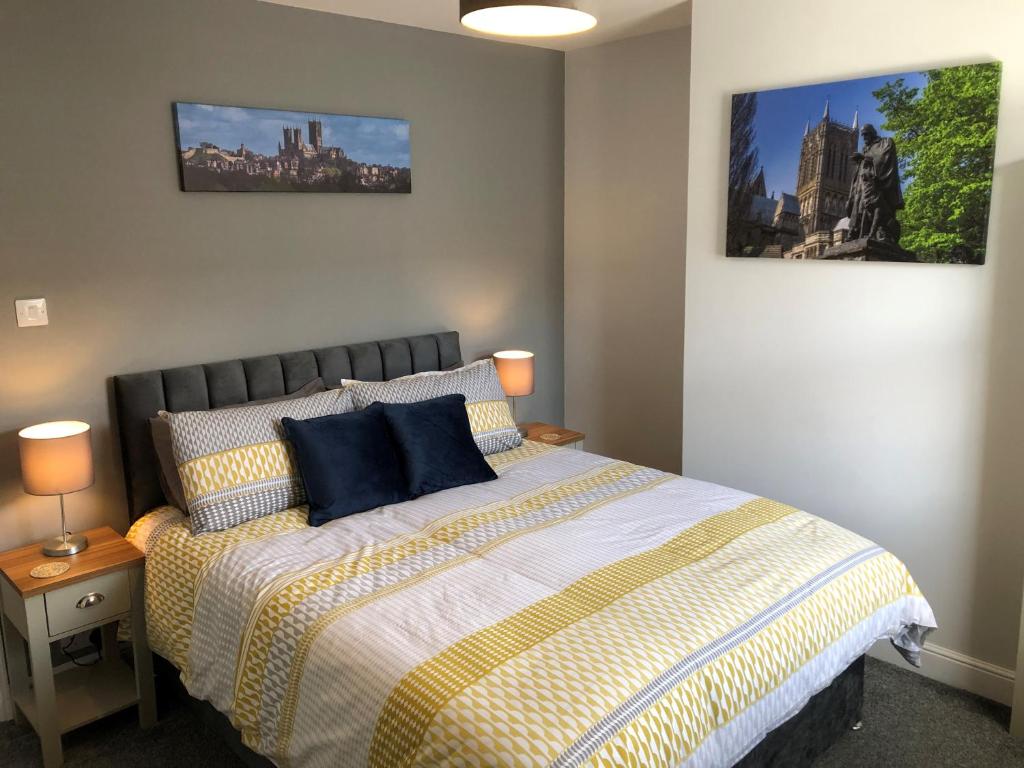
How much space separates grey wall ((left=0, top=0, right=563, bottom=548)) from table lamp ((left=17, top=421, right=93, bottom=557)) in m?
0.25

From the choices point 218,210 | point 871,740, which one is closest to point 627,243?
point 218,210

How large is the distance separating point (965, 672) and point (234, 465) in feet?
8.97

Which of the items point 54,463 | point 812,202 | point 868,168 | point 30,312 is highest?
point 868,168

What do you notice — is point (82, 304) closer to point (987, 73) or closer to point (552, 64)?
point (552, 64)

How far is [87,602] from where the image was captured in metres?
2.67

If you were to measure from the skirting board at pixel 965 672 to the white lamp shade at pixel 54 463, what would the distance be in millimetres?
3033

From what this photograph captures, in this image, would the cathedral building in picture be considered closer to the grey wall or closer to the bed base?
the grey wall

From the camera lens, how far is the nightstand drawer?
2602 mm

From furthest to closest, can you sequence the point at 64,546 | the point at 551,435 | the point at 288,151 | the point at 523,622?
the point at 551,435, the point at 288,151, the point at 64,546, the point at 523,622

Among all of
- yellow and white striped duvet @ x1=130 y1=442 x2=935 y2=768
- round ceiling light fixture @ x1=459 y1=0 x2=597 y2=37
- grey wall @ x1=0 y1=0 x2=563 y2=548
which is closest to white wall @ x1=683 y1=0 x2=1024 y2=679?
yellow and white striped duvet @ x1=130 y1=442 x2=935 y2=768

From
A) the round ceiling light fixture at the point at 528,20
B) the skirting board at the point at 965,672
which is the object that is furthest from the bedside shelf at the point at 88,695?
the skirting board at the point at 965,672

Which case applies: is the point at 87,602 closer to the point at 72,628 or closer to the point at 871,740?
the point at 72,628

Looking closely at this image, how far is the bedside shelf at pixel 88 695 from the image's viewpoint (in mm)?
2729

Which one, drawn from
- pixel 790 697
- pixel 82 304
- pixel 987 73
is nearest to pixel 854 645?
pixel 790 697
